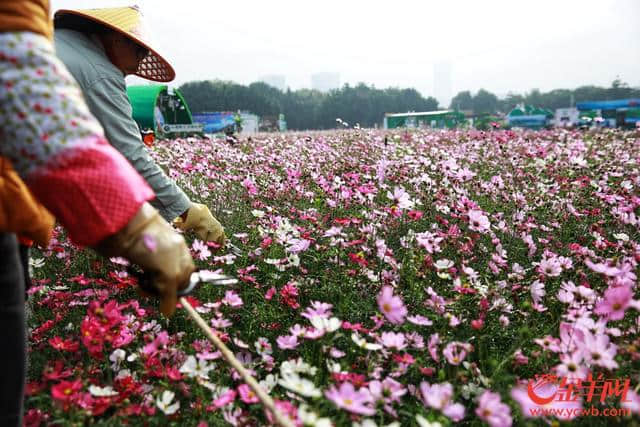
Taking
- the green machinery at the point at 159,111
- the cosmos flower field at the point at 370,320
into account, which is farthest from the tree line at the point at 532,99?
the cosmos flower field at the point at 370,320

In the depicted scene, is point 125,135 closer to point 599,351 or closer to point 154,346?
point 154,346

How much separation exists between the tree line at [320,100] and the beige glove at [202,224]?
66.1 meters

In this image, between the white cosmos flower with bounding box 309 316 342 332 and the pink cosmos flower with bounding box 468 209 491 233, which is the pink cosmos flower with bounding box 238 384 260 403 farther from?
the pink cosmos flower with bounding box 468 209 491 233

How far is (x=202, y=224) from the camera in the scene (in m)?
2.60

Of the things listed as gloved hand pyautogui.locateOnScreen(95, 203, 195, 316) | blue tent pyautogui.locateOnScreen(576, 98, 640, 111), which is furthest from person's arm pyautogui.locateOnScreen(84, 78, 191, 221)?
blue tent pyautogui.locateOnScreen(576, 98, 640, 111)

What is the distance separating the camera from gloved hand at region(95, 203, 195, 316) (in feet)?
3.53

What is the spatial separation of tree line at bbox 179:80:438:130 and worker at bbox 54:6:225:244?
69868 millimetres

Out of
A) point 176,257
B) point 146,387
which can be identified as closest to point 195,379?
point 146,387

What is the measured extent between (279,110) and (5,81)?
252 feet

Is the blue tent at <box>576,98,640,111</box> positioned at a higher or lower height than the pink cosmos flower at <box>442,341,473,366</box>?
higher

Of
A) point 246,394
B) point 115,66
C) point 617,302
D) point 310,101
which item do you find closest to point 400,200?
point 617,302

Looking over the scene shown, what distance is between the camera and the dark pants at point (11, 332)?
3.66ft

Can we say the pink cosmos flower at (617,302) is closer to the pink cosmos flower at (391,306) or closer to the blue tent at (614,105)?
the pink cosmos flower at (391,306)

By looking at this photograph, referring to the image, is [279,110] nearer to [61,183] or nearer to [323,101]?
[323,101]
